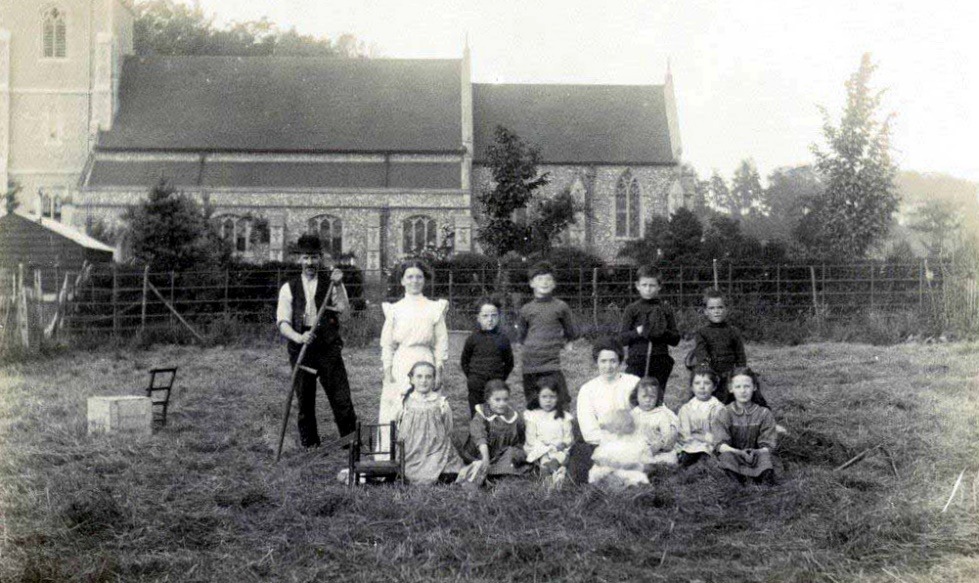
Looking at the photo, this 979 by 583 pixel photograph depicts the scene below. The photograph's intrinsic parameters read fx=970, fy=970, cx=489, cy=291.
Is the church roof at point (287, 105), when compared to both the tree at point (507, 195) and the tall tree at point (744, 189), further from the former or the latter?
the tall tree at point (744, 189)

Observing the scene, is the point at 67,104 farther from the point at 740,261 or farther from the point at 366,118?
the point at 740,261

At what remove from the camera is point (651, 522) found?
18.0ft

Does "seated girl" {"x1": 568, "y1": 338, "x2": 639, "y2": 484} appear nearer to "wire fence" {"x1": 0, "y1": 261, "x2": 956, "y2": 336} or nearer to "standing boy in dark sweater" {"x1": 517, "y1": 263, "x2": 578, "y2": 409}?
"standing boy in dark sweater" {"x1": 517, "y1": 263, "x2": 578, "y2": 409}

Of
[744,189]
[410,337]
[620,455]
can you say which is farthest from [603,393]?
[744,189]

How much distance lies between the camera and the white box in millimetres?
8617

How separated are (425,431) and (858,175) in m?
31.4

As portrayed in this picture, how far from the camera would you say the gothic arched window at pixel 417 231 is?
36.8 m

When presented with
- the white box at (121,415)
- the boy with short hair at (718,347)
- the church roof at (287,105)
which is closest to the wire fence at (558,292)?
the white box at (121,415)

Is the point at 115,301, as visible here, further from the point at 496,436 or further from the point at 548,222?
the point at 496,436

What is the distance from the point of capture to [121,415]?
28.4ft

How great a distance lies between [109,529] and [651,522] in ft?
9.97

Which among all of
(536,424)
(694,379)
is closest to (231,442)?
(536,424)

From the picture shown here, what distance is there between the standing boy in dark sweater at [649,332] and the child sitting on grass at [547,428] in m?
0.92

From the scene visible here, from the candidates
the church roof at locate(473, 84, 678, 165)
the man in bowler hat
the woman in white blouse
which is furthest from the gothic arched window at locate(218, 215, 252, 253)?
the woman in white blouse
